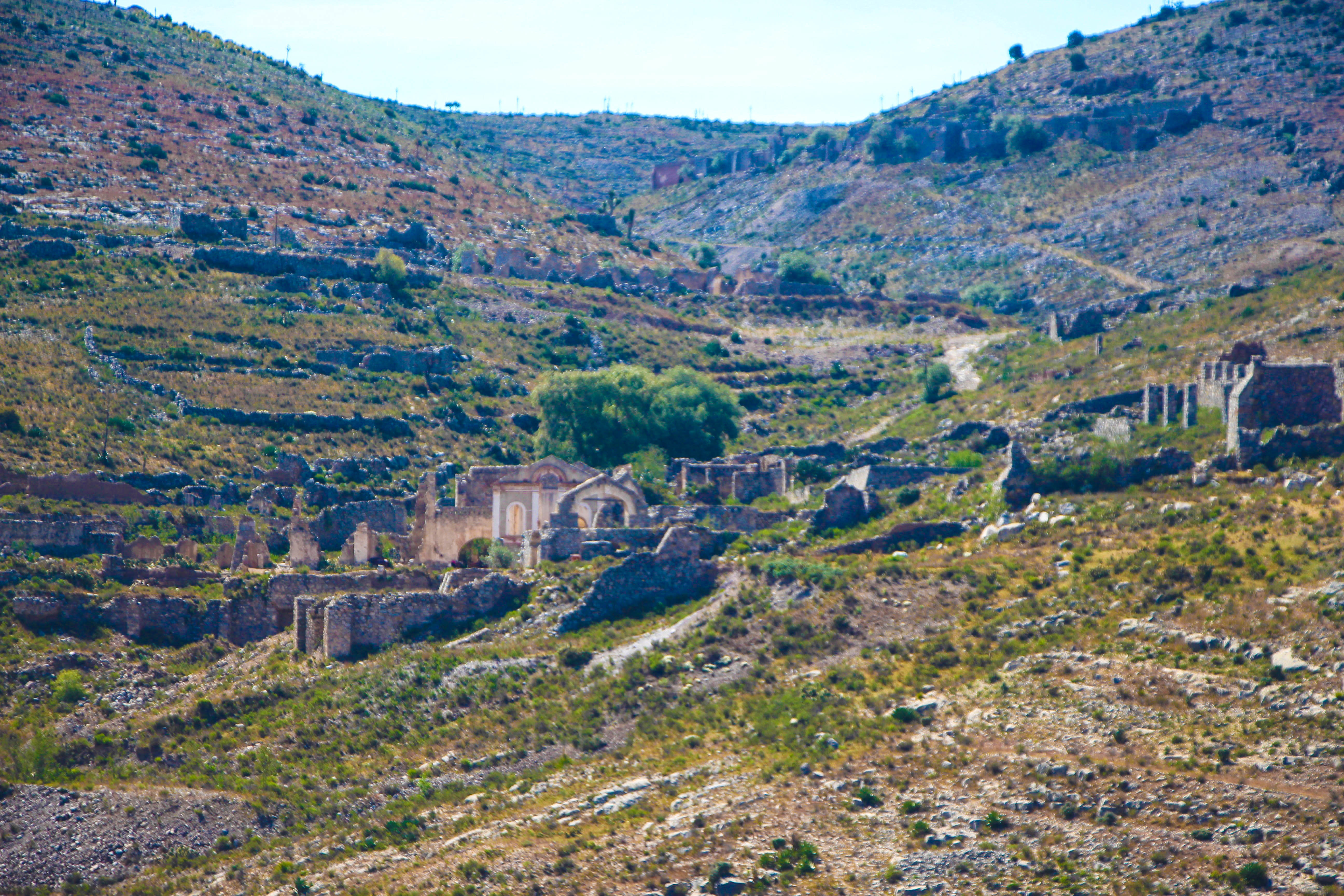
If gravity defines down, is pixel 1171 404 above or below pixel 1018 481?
above

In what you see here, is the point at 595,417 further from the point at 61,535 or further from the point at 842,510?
Result: the point at 842,510

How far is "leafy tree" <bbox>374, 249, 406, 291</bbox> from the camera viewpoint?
8050cm

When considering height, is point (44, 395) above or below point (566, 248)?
below

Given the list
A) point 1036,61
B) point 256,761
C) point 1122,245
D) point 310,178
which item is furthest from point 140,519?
point 1036,61

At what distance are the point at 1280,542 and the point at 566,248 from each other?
76.6m

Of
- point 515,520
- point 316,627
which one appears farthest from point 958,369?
point 316,627

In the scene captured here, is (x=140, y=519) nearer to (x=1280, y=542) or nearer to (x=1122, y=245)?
(x=1280, y=542)

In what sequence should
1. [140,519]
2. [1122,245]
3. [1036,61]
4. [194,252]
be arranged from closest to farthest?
[140,519]
[194,252]
[1122,245]
[1036,61]

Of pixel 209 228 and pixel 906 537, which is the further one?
pixel 209 228

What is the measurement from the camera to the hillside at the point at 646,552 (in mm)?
23281

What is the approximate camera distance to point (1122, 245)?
3718 inches

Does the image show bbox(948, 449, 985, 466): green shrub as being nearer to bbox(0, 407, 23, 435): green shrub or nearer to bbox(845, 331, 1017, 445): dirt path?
bbox(845, 331, 1017, 445): dirt path

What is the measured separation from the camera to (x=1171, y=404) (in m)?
42.2

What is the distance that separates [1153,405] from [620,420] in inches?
702
